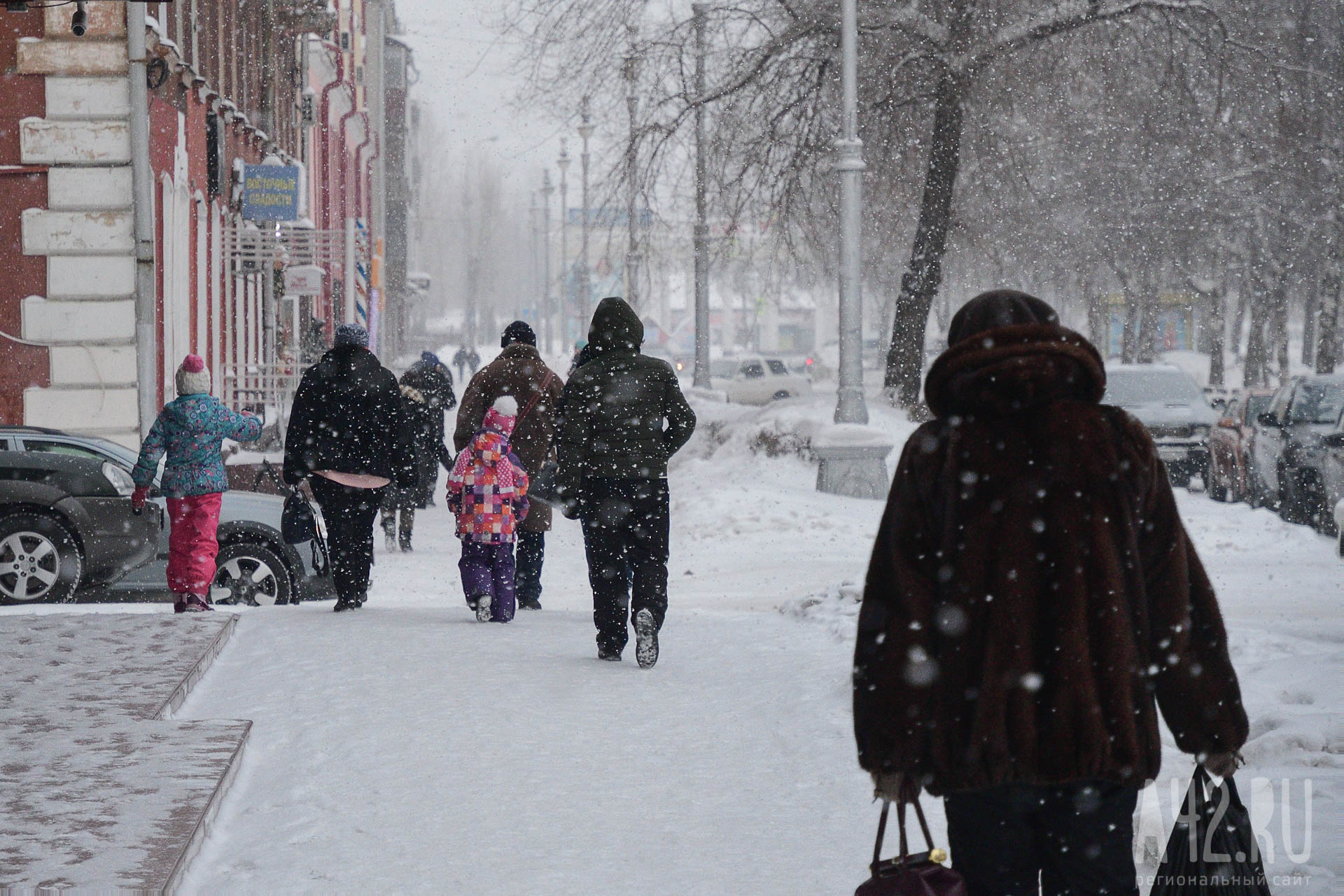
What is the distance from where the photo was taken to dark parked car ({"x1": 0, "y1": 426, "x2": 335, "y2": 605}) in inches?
453

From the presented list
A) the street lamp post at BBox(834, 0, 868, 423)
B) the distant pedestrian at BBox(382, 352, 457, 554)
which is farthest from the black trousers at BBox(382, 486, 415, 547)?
the street lamp post at BBox(834, 0, 868, 423)

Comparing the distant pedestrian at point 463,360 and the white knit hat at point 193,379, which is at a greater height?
the white knit hat at point 193,379

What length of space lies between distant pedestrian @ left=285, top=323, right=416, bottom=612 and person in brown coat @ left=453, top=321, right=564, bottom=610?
1.31 feet

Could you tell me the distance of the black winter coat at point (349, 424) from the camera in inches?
391

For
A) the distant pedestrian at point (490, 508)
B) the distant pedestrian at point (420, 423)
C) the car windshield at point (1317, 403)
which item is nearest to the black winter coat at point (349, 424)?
the distant pedestrian at point (490, 508)

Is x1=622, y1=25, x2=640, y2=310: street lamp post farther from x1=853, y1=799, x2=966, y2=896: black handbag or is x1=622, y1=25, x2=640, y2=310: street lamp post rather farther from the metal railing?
x1=853, y1=799, x2=966, y2=896: black handbag

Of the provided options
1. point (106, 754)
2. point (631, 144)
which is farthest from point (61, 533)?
point (631, 144)

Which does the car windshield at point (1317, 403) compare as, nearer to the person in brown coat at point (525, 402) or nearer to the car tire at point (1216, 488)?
the car tire at point (1216, 488)

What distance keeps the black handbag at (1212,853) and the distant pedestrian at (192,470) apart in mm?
7555

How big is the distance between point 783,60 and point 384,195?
1693 inches

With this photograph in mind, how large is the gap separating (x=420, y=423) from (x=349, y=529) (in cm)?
510

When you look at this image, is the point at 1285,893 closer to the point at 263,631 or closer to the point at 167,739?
the point at 167,739

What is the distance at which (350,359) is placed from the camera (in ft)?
33.0

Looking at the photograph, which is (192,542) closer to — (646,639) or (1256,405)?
(646,639)
